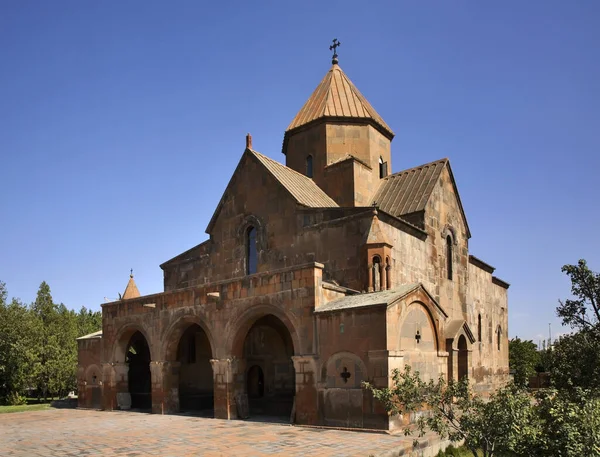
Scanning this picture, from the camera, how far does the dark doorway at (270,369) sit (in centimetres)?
1576

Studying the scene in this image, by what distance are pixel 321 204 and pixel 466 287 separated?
6.46 metres

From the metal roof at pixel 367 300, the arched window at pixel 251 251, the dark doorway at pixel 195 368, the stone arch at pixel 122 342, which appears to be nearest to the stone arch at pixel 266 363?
the arched window at pixel 251 251

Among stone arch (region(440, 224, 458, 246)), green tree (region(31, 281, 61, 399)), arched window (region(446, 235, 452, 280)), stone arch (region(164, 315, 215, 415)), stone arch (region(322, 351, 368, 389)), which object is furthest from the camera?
green tree (region(31, 281, 61, 399))

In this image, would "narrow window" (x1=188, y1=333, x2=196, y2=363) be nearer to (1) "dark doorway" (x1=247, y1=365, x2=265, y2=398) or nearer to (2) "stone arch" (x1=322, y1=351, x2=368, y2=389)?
(1) "dark doorway" (x1=247, y1=365, x2=265, y2=398)

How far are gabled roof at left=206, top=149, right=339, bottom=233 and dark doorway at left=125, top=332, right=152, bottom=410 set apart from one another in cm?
574

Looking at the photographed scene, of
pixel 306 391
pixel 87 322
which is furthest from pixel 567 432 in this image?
pixel 87 322

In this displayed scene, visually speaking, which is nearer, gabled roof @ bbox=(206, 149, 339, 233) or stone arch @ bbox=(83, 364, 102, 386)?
gabled roof @ bbox=(206, 149, 339, 233)

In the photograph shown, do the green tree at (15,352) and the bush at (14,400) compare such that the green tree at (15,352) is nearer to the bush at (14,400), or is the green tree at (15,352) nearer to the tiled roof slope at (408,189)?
the bush at (14,400)

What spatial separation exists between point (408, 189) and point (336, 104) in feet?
14.1

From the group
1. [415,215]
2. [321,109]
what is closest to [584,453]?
[415,215]

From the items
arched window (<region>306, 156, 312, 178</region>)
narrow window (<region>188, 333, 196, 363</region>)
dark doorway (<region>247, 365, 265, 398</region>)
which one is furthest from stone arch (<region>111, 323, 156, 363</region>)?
arched window (<region>306, 156, 312, 178</region>)

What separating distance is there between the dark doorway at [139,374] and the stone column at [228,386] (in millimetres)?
5480

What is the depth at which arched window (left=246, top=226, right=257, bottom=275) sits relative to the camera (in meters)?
17.6

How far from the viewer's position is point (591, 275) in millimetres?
14266
